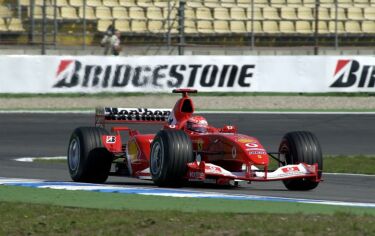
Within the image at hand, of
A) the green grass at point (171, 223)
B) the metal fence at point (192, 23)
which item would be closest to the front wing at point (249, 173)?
the green grass at point (171, 223)

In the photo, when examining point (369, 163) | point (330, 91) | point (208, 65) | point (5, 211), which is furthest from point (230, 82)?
point (5, 211)

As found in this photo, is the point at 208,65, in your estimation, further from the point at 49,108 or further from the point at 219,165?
the point at 219,165

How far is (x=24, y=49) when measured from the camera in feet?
88.6

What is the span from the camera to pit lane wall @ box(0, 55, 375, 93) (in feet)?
84.1

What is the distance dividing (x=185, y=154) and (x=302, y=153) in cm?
Answer: 141

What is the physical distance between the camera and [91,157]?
1271 cm

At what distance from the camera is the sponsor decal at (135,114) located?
13.3m

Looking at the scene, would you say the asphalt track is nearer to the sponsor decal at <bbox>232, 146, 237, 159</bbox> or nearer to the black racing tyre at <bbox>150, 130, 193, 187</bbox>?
the sponsor decal at <bbox>232, 146, 237, 159</bbox>

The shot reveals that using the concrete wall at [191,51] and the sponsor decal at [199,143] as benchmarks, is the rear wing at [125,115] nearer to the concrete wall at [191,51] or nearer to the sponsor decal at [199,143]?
the sponsor decal at [199,143]

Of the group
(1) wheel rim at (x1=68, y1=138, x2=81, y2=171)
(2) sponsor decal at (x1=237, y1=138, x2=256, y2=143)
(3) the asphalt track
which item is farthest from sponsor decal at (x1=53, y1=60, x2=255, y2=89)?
(2) sponsor decal at (x1=237, y1=138, x2=256, y2=143)

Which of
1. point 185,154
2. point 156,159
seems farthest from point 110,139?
point 185,154

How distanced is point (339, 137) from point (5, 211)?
42.2ft

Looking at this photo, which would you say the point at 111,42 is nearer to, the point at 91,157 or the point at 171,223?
the point at 91,157

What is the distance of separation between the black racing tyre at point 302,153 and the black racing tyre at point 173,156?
4.26 ft
